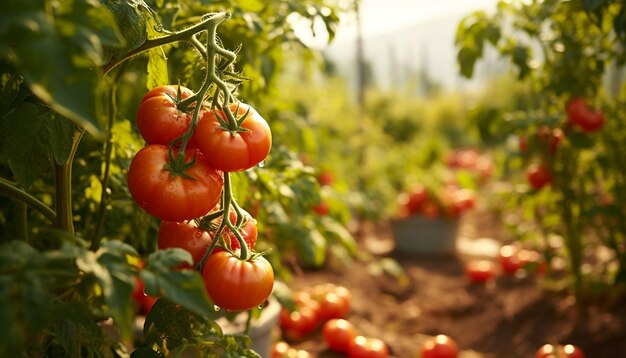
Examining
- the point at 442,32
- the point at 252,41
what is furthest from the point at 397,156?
the point at 442,32

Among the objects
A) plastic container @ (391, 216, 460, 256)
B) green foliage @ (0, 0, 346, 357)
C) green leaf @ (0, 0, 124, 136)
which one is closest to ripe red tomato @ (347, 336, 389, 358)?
green foliage @ (0, 0, 346, 357)

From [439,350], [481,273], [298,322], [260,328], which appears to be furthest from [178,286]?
[481,273]

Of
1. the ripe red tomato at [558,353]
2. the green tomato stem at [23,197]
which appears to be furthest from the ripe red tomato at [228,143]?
the ripe red tomato at [558,353]

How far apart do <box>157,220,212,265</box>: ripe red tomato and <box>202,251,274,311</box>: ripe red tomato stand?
0.15 feet

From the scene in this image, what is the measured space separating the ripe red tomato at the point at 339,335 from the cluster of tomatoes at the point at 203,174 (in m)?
1.76

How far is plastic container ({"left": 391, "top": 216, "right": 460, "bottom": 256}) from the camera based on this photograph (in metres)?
4.66

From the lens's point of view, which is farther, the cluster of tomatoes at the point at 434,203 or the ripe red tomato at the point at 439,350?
the cluster of tomatoes at the point at 434,203

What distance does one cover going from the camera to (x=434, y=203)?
15.5ft

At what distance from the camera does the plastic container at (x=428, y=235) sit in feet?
15.3

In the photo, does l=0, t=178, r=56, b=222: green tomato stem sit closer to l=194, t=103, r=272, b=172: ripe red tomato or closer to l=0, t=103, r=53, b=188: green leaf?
l=0, t=103, r=53, b=188: green leaf

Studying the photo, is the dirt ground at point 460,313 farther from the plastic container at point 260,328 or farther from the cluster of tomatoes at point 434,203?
the plastic container at point 260,328

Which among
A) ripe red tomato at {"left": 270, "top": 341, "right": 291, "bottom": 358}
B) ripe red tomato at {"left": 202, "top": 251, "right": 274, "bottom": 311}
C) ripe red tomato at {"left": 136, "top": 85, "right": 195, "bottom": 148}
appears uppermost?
ripe red tomato at {"left": 270, "top": 341, "right": 291, "bottom": 358}

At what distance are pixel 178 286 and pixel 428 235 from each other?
404cm

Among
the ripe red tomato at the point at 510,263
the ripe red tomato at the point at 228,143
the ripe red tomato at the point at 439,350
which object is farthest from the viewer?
the ripe red tomato at the point at 510,263
